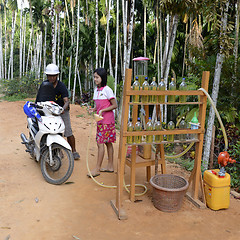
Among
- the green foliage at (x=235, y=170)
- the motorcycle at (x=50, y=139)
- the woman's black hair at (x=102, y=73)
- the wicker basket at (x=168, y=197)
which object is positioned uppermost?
the woman's black hair at (x=102, y=73)

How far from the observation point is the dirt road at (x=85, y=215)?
2477mm

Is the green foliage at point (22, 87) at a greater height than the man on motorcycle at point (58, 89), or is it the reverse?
the man on motorcycle at point (58, 89)

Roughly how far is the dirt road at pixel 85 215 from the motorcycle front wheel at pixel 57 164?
11 cm

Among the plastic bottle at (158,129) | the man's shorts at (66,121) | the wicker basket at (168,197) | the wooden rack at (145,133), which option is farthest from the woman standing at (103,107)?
the wicker basket at (168,197)

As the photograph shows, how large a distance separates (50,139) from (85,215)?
119cm

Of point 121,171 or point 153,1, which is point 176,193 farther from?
point 153,1

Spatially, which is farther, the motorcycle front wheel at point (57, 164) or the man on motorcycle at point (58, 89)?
the man on motorcycle at point (58, 89)

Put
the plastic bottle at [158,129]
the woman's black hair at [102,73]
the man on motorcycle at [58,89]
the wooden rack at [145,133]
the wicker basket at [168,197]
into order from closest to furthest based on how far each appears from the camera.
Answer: the wooden rack at [145,133] < the wicker basket at [168,197] < the plastic bottle at [158,129] < the woman's black hair at [102,73] < the man on motorcycle at [58,89]

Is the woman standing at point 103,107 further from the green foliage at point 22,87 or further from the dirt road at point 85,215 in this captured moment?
the green foliage at point 22,87

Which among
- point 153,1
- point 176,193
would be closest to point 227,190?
point 176,193

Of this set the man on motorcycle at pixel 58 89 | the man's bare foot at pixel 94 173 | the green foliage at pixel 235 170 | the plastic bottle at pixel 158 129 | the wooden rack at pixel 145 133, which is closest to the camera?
the wooden rack at pixel 145 133

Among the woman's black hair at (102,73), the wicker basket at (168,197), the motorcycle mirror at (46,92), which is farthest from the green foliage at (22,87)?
the wicker basket at (168,197)

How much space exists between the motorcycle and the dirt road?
0.24m

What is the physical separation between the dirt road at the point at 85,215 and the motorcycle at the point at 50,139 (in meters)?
0.24
